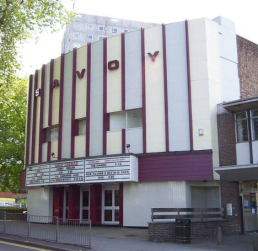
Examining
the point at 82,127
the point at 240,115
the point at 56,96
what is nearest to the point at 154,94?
the point at 240,115

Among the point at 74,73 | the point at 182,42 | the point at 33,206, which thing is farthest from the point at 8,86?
the point at 182,42

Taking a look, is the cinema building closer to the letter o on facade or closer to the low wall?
the letter o on facade

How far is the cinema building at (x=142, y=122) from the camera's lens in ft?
65.3

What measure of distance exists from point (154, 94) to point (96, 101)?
153 inches

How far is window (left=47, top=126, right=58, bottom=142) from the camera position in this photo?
25853 mm

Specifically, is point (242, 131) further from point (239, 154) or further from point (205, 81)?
point (205, 81)

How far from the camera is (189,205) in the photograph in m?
19.6

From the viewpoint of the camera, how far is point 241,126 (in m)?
19.7

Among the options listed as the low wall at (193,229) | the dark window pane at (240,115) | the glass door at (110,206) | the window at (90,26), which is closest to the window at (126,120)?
the glass door at (110,206)

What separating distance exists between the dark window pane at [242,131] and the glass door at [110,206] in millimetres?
7642

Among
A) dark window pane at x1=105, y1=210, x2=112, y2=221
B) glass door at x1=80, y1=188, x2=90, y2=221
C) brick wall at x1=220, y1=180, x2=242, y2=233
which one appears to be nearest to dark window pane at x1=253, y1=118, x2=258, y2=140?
brick wall at x1=220, y1=180, x2=242, y2=233

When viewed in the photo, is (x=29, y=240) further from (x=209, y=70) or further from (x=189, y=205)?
(x=209, y=70)

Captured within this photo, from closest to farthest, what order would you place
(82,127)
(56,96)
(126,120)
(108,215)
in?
(126,120) → (108,215) → (82,127) → (56,96)

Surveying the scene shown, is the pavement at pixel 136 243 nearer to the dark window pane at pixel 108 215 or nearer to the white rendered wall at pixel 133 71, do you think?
the dark window pane at pixel 108 215
